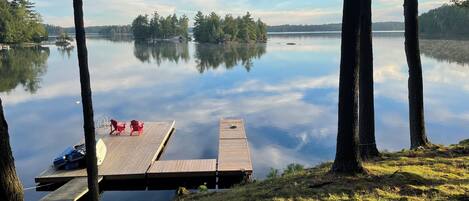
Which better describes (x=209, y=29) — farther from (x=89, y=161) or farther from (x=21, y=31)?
(x=89, y=161)

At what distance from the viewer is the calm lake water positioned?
20.1 meters

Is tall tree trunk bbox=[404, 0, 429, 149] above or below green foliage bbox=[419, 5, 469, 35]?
below

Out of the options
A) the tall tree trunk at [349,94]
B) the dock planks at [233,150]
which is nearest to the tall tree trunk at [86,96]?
the tall tree trunk at [349,94]

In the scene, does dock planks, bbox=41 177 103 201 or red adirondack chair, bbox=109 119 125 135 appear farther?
red adirondack chair, bbox=109 119 125 135

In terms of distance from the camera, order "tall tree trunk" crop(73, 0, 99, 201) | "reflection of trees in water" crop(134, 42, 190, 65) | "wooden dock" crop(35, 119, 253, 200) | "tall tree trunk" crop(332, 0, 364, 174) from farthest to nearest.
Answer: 1. "reflection of trees in water" crop(134, 42, 190, 65)
2. "wooden dock" crop(35, 119, 253, 200)
3. "tall tree trunk" crop(332, 0, 364, 174)
4. "tall tree trunk" crop(73, 0, 99, 201)

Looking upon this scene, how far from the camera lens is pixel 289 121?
26141 millimetres

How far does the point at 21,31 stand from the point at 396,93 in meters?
97.9

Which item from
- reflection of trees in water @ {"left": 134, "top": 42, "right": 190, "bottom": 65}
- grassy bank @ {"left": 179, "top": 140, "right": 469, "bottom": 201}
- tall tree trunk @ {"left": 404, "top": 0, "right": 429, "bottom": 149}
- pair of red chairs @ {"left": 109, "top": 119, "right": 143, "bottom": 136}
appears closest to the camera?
grassy bank @ {"left": 179, "top": 140, "right": 469, "bottom": 201}

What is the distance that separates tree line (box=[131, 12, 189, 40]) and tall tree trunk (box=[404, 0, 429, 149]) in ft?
512

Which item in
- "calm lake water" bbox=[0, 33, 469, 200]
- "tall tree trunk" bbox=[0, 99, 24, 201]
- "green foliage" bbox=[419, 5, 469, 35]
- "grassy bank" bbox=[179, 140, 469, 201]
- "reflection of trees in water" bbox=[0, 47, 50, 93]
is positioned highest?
"green foliage" bbox=[419, 5, 469, 35]

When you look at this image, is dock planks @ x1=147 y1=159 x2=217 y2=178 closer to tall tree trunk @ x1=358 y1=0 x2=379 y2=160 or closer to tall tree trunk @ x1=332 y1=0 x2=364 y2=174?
tall tree trunk @ x1=358 y1=0 x2=379 y2=160

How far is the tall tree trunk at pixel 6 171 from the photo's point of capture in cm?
501

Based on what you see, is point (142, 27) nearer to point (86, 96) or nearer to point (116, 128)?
point (116, 128)

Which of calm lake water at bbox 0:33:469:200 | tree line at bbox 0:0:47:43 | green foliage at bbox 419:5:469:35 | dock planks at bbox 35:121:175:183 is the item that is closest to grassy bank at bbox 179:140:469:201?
calm lake water at bbox 0:33:469:200
